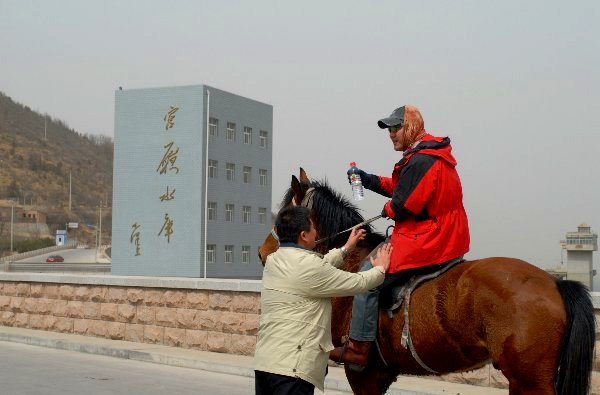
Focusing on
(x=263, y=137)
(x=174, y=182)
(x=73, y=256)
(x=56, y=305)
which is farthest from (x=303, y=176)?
(x=73, y=256)

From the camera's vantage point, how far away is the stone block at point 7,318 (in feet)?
62.4

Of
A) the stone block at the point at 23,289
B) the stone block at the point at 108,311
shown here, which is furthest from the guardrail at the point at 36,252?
the stone block at the point at 108,311

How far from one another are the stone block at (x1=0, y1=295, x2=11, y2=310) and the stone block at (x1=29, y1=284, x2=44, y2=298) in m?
0.99

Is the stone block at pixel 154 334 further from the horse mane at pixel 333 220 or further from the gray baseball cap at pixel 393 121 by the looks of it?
the gray baseball cap at pixel 393 121

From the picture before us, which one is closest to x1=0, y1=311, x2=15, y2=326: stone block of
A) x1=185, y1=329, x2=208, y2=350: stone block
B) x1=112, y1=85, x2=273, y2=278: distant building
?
x1=185, y1=329, x2=208, y2=350: stone block

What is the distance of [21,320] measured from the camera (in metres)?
18.8

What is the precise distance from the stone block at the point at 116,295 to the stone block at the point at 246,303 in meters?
2.99

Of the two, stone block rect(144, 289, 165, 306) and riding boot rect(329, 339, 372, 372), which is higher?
riding boot rect(329, 339, 372, 372)

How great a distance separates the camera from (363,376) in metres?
6.21

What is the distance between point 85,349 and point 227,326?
285cm

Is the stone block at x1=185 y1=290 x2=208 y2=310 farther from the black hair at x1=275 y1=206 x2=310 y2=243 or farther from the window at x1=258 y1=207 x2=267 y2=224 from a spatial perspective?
the window at x1=258 y1=207 x2=267 y2=224

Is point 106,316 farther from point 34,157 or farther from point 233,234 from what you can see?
point 34,157

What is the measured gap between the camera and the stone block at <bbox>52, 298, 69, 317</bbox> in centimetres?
1764

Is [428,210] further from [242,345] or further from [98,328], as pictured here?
[98,328]
